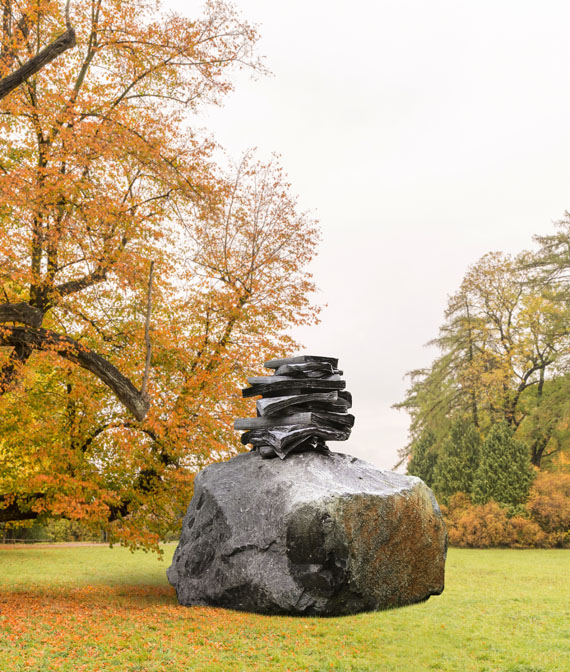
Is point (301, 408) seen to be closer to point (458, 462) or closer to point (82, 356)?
point (82, 356)

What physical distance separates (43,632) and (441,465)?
29.4 metres

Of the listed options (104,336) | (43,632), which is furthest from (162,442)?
(43,632)

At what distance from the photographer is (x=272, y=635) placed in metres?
8.35

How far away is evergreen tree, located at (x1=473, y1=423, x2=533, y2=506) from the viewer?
104 ft

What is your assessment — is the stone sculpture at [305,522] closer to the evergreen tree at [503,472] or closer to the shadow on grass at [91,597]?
the shadow on grass at [91,597]

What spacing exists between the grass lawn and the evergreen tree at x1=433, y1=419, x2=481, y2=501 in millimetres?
20734

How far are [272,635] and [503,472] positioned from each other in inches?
1036

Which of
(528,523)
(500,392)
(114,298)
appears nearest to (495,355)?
(500,392)

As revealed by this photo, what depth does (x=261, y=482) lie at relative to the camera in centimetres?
1066

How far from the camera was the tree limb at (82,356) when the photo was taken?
11.9m

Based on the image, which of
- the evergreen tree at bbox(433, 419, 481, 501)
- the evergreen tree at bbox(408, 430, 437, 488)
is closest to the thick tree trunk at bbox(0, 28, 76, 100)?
the evergreen tree at bbox(433, 419, 481, 501)

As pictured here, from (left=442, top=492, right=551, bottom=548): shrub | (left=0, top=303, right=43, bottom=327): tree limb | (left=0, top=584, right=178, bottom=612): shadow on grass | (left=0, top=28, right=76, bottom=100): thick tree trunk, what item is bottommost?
(left=0, top=584, right=178, bottom=612): shadow on grass

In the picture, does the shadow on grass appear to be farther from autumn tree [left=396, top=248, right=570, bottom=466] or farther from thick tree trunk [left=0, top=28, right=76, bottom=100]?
autumn tree [left=396, top=248, right=570, bottom=466]

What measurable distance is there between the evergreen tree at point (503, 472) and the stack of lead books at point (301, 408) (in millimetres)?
23083
